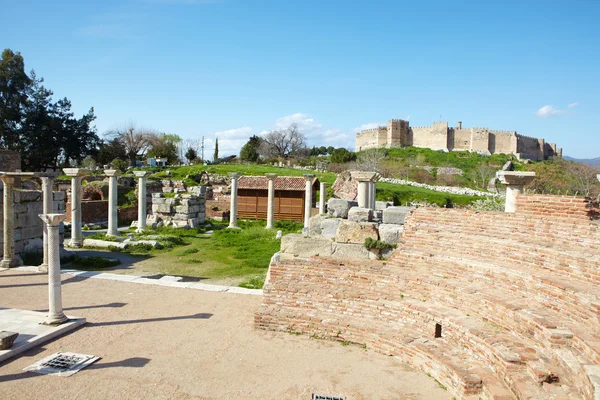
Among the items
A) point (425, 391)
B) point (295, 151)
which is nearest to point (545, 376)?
point (425, 391)

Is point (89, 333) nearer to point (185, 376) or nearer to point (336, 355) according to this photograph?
point (185, 376)

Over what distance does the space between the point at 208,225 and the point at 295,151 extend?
59.9 metres

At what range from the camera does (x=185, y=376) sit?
6340mm

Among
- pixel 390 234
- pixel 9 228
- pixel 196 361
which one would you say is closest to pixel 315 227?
pixel 390 234

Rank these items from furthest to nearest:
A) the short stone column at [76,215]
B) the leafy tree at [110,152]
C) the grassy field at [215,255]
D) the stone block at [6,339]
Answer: the leafy tree at [110,152] < the short stone column at [76,215] < the grassy field at [215,255] < the stone block at [6,339]

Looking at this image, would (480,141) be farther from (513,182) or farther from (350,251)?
(350,251)

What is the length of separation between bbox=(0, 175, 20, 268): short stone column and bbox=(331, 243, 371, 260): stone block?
9734mm

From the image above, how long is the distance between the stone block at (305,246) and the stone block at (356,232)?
1.12 ft

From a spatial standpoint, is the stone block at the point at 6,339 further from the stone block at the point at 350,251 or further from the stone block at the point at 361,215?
the stone block at the point at 361,215

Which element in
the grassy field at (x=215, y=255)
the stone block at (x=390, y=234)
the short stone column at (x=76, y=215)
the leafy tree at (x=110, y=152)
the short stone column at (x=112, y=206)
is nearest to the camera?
the stone block at (x=390, y=234)

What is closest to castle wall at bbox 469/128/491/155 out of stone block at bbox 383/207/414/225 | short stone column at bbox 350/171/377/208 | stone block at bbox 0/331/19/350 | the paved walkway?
short stone column at bbox 350/171/377/208

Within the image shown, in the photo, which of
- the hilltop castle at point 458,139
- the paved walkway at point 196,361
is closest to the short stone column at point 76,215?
the paved walkway at point 196,361

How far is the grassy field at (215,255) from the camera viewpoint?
13.2 m

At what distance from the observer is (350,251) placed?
31.2ft
